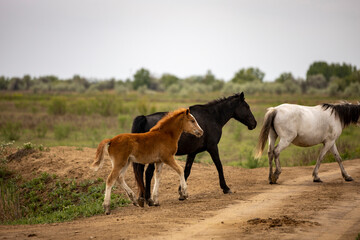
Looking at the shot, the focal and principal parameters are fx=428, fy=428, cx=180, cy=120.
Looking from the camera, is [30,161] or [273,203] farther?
[30,161]

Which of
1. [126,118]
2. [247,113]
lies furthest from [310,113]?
[126,118]

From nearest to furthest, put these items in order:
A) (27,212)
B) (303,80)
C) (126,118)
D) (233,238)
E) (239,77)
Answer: (233,238) < (27,212) < (126,118) < (303,80) < (239,77)

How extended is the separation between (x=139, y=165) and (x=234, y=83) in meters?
74.3

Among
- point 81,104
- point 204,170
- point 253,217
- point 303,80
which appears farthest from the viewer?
point 303,80

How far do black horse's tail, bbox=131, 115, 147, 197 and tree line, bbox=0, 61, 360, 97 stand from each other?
37.1m

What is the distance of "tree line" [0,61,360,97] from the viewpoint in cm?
5416

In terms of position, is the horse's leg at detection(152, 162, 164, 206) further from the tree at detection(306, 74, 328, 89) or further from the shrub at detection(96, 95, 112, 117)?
the tree at detection(306, 74, 328, 89)

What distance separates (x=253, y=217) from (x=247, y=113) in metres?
4.15

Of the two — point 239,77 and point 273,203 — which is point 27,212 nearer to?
point 273,203

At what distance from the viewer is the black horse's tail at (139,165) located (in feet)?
30.8

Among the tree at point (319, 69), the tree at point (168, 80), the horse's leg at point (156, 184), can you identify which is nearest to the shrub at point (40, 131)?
the horse's leg at point (156, 184)

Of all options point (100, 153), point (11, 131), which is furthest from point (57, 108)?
point (100, 153)

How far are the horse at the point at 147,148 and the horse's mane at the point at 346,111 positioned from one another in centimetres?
512

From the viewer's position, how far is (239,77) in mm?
90938
